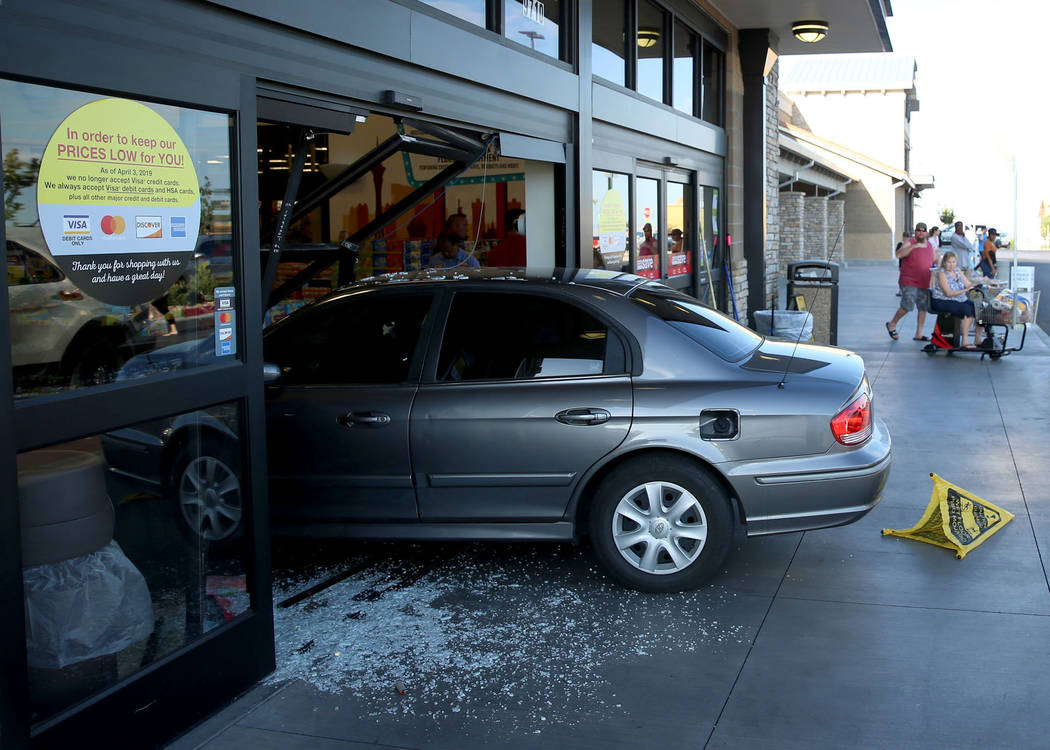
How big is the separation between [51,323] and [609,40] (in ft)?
28.1

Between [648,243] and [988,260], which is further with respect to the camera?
[988,260]

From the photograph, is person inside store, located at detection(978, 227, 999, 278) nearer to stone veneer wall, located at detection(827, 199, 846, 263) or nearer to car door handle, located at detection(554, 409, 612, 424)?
stone veneer wall, located at detection(827, 199, 846, 263)

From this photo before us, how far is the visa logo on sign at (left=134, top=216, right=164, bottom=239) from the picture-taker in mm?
3781

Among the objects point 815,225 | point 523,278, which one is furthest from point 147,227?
point 815,225

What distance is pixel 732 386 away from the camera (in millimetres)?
5410

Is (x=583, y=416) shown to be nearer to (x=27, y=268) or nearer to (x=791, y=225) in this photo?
(x=27, y=268)

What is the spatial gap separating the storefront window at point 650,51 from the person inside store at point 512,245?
2215 mm

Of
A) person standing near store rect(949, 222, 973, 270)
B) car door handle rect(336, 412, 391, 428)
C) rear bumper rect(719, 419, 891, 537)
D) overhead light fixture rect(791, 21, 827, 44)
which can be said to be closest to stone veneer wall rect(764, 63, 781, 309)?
overhead light fixture rect(791, 21, 827, 44)

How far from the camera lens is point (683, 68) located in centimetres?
1372

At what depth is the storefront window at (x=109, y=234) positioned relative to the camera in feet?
11.2

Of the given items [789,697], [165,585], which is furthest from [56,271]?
[789,697]

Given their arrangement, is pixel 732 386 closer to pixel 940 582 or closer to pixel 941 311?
pixel 940 582

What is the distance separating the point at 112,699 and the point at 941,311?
42.3 ft

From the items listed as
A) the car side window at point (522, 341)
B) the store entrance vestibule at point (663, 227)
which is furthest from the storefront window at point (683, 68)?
the car side window at point (522, 341)
